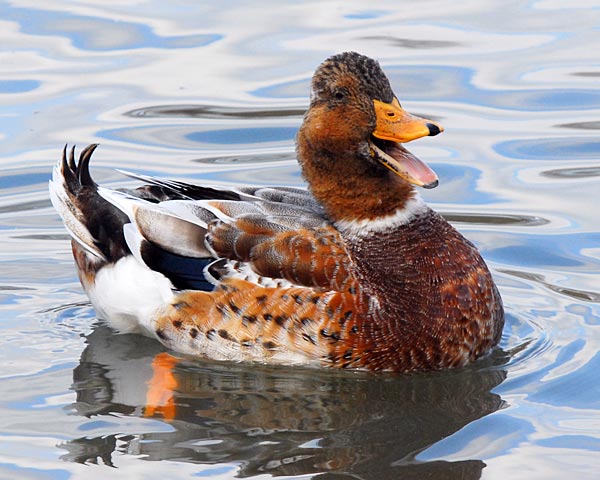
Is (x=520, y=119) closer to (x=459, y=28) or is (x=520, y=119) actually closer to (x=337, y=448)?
(x=459, y=28)

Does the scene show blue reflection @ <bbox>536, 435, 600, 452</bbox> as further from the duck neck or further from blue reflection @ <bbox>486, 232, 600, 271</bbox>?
blue reflection @ <bbox>486, 232, 600, 271</bbox>

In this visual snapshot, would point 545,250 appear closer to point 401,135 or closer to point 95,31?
point 401,135

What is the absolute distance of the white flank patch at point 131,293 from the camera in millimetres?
9297

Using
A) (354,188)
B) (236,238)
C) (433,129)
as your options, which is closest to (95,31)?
(236,238)

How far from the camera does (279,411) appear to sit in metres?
8.49

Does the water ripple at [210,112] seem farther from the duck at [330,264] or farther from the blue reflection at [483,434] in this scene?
the blue reflection at [483,434]

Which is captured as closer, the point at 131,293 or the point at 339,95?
the point at 339,95

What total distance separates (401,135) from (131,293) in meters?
2.12

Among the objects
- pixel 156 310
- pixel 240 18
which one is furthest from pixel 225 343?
pixel 240 18

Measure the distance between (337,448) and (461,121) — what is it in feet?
21.3

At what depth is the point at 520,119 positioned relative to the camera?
13.8 meters

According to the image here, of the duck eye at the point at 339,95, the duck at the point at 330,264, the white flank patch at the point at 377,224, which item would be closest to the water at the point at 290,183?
the duck at the point at 330,264

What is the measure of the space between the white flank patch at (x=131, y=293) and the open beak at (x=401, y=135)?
1.68 metres

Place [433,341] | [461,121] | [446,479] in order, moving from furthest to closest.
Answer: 1. [461,121]
2. [433,341]
3. [446,479]
